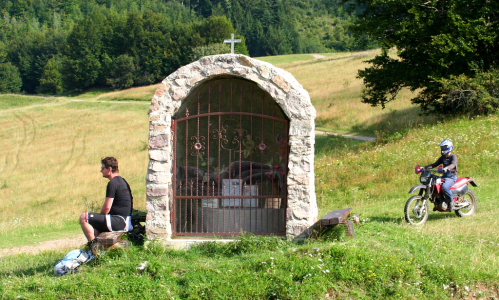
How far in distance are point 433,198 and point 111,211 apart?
5685 mm

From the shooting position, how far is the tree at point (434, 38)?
51.1ft

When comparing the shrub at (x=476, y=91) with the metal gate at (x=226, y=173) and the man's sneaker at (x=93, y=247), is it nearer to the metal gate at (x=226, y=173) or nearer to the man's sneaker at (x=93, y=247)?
the metal gate at (x=226, y=173)

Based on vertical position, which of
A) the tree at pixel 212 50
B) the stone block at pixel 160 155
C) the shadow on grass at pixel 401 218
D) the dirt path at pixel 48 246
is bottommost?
the dirt path at pixel 48 246

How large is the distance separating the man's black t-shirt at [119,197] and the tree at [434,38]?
12.6 metres

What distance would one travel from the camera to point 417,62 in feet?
57.9

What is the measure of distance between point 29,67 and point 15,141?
50.6m

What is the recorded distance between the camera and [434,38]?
1545cm

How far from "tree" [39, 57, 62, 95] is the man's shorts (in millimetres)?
67898

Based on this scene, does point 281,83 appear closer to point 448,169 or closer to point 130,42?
point 448,169

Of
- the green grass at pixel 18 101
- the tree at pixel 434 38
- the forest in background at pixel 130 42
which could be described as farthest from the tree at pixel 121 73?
the tree at pixel 434 38

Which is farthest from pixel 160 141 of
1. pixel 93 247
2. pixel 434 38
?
pixel 434 38

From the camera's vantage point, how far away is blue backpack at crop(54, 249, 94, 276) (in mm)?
5980

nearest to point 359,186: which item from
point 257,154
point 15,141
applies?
point 257,154

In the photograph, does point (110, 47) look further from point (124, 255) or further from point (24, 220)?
point (124, 255)
